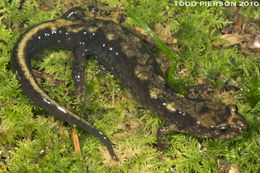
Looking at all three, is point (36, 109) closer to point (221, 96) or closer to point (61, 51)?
point (61, 51)

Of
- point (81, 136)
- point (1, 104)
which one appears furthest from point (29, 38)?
point (81, 136)

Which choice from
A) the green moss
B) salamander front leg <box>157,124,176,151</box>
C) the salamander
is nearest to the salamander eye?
the salamander

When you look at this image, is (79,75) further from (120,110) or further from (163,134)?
(163,134)

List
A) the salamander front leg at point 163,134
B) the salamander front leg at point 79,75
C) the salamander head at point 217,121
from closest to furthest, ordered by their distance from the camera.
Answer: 1. the salamander head at point 217,121
2. the salamander front leg at point 163,134
3. the salamander front leg at point 79,75

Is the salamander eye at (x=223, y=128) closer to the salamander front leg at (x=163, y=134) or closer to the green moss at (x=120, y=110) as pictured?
the green moss at (x=120, y=110)

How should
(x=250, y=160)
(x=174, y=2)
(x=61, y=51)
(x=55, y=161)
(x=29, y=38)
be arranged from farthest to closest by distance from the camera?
1. (x=174, y=2)
2. (x=61, y=51)
3. (x=29, y=38)
4. (x=250, y=160)
5. (x=55, y=161)

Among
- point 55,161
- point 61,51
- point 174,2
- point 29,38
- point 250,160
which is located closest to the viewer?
point 55,161

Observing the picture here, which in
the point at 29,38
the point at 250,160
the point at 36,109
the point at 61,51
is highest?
the point at 29,38

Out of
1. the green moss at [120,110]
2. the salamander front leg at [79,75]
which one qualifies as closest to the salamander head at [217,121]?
the green moss at [120,110]
